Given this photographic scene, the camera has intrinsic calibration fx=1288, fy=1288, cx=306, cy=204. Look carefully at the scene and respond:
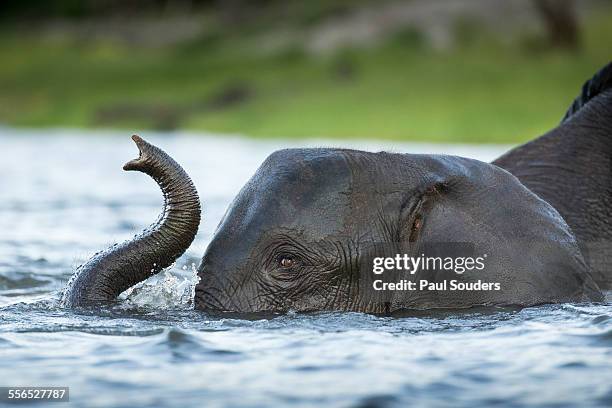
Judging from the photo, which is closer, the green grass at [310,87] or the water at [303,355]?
the water at [303,355]

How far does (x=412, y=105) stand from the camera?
118 ft

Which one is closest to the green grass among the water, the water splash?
the water splash

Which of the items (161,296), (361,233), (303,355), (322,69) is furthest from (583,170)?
(322,69)

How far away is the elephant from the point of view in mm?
6848

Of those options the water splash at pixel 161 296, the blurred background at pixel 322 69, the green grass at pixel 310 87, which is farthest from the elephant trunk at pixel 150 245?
the blurred background at pixel 322 69

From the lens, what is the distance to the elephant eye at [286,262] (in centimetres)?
682

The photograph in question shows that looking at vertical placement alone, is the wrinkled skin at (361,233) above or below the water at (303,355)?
above

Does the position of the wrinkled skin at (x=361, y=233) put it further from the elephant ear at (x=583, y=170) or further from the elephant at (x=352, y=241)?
the elephant ear at (x=583, y=170)

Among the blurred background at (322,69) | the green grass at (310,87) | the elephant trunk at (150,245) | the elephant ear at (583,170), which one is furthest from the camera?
the blurred background at (322,69)

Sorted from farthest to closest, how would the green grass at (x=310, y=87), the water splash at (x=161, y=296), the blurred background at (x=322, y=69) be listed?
the blurred background at (x=322, y=69) → the green grass at (x=310, y=87) → the water splash at (x=161, y=296)

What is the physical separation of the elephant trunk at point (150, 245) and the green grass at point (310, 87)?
2456cm

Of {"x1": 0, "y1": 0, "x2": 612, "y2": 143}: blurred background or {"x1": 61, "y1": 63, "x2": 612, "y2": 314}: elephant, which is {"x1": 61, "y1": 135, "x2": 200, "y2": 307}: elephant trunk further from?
{"x1": 0, "y1": 0, "x2": 612, "y2": 143}: blurred background

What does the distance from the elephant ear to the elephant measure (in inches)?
49.1

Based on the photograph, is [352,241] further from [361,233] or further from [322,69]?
[322,69]
